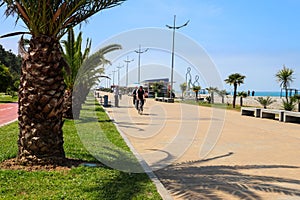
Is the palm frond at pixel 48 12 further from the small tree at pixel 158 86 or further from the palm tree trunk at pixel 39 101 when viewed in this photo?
the small tree at pixel 158 86

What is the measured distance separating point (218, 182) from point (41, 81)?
331 cm

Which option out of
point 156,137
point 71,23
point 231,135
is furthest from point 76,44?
point 71,23

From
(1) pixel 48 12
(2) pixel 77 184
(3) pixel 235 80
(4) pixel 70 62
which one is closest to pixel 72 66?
(4) pixel 70 62

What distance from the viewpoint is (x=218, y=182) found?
5.34 metres

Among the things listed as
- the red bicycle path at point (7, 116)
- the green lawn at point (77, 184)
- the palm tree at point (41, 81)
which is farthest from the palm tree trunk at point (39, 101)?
the red bicycle path at point (7, 116)

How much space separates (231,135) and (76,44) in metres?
8.64

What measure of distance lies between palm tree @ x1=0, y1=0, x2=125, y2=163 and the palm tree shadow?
79.8 inches

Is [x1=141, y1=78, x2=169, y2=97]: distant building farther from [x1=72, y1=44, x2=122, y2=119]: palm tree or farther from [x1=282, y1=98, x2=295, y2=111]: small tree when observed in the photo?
[x1=72, y1=44, x2=122, y2=119]: palm tree

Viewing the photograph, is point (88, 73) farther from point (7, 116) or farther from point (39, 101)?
point (39, 101)

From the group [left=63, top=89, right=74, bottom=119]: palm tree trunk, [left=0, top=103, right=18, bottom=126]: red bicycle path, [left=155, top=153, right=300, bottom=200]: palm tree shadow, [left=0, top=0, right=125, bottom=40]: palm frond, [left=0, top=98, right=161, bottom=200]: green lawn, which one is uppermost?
[left=0, top=0, right=125, bottom=40]: palm frond

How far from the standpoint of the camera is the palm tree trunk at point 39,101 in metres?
5.59

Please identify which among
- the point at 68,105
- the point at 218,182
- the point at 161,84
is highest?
the point at 161,84

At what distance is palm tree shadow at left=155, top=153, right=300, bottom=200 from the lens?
4.75 meters

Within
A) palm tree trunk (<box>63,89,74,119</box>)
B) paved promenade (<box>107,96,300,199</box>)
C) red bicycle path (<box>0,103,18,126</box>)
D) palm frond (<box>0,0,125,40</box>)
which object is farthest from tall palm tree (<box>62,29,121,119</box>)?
palm frond (<box>0,0,125,40</box>)
